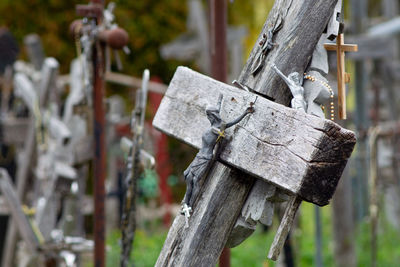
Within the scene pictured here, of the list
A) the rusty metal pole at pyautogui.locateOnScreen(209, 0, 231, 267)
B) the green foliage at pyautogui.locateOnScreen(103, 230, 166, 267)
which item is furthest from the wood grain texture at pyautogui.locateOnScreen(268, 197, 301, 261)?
Answer: the green foliage at pyautogui.locateOnScreen(103, 230, 166, 267)

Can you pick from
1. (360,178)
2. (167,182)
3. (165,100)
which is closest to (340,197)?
(360,178)

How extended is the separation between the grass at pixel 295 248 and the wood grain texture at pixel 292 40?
3613 millimetres

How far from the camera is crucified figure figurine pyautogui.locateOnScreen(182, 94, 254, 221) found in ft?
7.68

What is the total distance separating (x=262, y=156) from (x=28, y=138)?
4.22 m

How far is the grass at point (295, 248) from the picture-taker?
674cm

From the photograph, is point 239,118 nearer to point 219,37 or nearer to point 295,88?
point 295,88

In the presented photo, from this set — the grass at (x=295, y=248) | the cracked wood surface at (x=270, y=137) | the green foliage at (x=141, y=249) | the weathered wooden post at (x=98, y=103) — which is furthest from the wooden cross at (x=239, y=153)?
the grass at (x=295, y=248)

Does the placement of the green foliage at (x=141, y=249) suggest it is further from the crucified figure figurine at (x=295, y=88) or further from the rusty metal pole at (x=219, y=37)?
the crucified figure figurine at (x=295, y=88)

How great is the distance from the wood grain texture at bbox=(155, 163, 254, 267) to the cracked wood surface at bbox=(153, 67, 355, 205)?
86 millimetres

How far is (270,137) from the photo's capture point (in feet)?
7.30

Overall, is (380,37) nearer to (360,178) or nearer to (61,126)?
(360,178)

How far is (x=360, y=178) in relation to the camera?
808 cm

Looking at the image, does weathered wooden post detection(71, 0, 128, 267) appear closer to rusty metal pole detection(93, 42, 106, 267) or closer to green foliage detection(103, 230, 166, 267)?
rusty metal pole detection(93, 42, 106, 267)

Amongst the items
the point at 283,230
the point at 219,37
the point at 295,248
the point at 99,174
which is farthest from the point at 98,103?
the point at 295,248
